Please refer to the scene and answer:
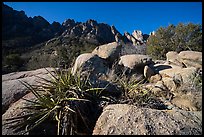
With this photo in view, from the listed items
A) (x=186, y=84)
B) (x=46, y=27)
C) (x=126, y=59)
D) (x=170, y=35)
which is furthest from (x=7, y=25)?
(x=186, y=84)

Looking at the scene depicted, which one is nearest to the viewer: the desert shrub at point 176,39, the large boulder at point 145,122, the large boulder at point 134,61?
the large boulder at point 145,122

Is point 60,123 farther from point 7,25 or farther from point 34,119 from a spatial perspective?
point 7,25

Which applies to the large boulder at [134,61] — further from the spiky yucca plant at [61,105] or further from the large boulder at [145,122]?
the large boulder at [145,122]

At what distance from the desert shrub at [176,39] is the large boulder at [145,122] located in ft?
41.5

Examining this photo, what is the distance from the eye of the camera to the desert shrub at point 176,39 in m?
15.3

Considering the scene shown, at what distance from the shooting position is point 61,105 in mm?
3623

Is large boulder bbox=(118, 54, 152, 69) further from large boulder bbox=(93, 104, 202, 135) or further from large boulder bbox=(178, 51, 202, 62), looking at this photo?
large boulder bbox=(93, 104, 202, 135)

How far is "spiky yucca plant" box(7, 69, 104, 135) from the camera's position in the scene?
3320 millimetres

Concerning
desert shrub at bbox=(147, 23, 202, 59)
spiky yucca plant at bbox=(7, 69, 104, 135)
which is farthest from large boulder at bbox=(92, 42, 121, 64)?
desert shrub at bbox=(147, 23, 202, 59)

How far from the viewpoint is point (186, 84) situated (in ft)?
20.3

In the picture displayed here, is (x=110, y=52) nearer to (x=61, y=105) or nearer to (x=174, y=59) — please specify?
(x=174, y=59)

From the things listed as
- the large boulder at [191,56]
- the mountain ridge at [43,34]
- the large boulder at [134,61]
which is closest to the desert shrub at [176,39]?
the large boulder at [191,56]

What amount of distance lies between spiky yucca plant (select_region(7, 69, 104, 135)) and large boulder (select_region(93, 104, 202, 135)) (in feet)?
1.38

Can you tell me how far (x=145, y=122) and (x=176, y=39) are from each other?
47.1ft
